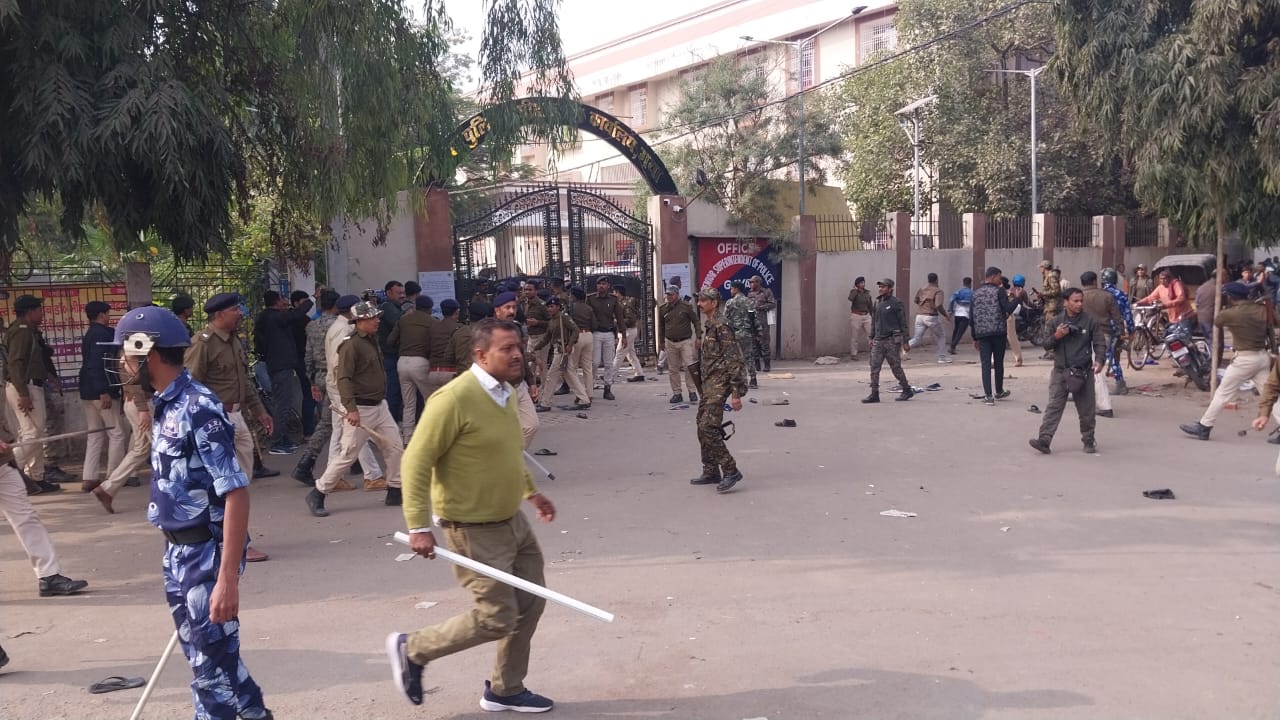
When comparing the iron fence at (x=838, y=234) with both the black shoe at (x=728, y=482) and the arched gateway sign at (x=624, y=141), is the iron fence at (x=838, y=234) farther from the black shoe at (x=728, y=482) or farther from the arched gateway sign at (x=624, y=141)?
the black shoe at (x=728, y=482)

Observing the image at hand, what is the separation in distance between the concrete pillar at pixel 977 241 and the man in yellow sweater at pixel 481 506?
20085 millimetres

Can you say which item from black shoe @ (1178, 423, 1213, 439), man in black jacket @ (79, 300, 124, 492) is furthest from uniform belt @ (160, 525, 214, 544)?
black shoe @ (1178, 423, 1213, 439)

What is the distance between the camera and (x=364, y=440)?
8.41 meters

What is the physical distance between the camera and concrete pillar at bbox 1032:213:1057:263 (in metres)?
24.2

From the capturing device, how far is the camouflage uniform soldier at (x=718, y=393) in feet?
29.5

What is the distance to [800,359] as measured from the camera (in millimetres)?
20469

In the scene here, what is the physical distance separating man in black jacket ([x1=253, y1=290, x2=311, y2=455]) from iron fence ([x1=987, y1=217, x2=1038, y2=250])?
55.9ft

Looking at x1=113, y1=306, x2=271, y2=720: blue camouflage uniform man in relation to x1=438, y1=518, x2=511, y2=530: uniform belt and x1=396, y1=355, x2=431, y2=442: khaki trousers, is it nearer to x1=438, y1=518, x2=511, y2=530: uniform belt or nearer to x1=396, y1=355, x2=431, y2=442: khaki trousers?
x1=438, y1=518, x2=511, y2=530: uniform belt

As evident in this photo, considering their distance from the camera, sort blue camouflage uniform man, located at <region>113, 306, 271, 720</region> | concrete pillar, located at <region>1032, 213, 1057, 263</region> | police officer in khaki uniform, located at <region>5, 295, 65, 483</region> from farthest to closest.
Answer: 1. concrete pillar, located at <region>1032, 213, 1057, 263</region>
2. police officer in khaki uniform, located at <region>5, 295, 65, 483</region>
3. blue camouflage uniform man, located at <region>113, 306, 271, 720</region>

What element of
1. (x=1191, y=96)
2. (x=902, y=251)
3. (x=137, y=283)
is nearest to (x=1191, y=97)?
(x=1191, y=96)

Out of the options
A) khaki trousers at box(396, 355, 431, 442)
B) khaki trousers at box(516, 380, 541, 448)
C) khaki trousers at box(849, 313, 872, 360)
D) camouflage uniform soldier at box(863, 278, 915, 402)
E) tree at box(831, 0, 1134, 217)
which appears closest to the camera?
khaki trousers at box(516, 380, 541, 448)

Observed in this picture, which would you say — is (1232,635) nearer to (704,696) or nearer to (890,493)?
(704,696)

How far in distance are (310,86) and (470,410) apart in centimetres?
616

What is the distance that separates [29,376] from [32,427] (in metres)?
0.54
